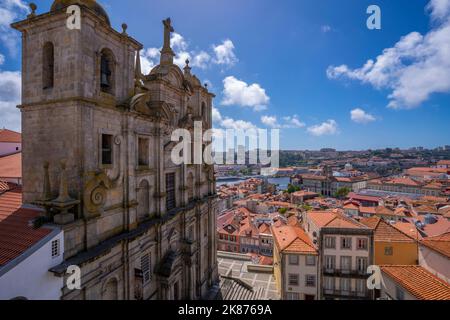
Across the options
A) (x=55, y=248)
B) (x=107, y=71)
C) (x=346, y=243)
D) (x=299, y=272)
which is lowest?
(x=299, y=272)

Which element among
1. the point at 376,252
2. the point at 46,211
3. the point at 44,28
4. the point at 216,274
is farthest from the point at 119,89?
the point at 376,252

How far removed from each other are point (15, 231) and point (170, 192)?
1064 cm

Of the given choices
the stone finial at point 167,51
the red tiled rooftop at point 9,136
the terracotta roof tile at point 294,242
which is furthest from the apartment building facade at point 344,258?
the red tiled rooftop at point 9,136

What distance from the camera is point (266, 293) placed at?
26.2 metres

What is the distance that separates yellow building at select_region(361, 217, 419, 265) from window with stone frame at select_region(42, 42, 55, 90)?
29493mm

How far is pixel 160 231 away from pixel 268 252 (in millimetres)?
36460

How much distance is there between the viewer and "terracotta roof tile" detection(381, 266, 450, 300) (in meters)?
13.1

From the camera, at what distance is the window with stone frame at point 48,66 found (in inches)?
472

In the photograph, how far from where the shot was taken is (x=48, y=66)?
12.2 m

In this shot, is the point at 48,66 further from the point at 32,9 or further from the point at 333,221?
the point at 333,221

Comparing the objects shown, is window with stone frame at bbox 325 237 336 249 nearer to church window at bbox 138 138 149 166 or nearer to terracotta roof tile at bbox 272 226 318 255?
terracotta roof tile at bbox 272 226 318 255

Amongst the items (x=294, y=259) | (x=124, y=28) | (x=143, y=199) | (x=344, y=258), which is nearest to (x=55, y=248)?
(x=143, y=199)

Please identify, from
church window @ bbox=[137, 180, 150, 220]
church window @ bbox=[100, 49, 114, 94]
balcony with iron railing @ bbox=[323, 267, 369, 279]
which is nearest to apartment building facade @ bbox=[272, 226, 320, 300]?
balcony with iron railing @ bbox=[323, 267, 369, 279]
